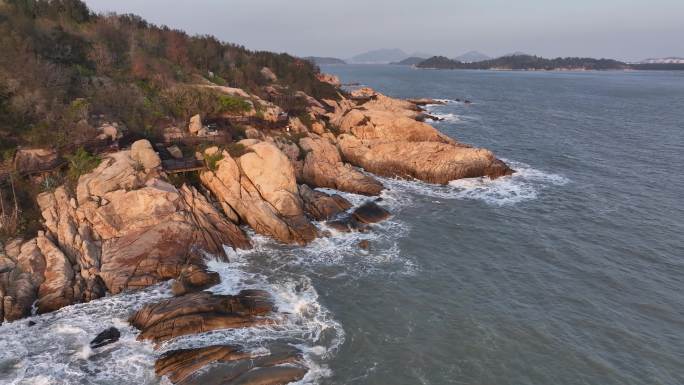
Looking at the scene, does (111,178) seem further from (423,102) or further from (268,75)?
(423,102)

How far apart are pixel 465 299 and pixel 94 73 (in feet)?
117

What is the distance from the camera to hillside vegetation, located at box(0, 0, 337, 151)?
28.5 m

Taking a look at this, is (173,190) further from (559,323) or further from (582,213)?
(582,213)

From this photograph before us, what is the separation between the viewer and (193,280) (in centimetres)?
2325

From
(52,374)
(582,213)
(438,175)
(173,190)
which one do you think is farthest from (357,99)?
(52,374)

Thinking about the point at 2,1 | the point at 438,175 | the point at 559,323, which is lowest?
the point at 559,323

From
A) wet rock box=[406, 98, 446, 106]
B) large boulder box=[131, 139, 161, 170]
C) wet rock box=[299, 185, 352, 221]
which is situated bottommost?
wet rock box=[299, 185, 352, 221]

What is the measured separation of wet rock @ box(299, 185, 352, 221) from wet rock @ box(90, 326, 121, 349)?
16.2 meters

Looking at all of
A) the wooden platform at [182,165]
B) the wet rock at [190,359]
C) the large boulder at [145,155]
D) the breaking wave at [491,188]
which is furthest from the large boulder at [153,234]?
the breaking wave at [491,188]

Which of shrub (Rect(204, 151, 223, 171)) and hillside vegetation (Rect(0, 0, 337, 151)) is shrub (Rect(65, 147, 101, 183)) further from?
shrub (Rect(204, 151, 223, 171))

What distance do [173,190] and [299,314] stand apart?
1282cm

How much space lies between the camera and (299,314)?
846 inches

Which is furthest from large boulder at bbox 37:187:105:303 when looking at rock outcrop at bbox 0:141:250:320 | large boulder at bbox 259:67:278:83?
large boulder at bbox 259:67:278:83

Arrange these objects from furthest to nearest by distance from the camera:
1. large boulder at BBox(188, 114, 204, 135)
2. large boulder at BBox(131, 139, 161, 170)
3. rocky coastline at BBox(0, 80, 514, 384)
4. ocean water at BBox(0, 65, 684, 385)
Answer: large boulder at BBox(188, 114, 204, 135) < large boulder at BBox(131, 139, 161, 170) < rocky coastline at BBox(0, 80, 514, 384) < ocean water at BBox(0, 65, 684, 385)
